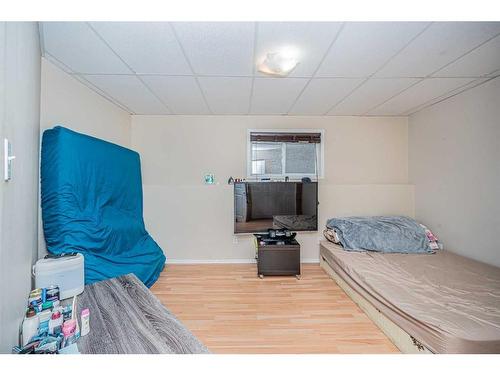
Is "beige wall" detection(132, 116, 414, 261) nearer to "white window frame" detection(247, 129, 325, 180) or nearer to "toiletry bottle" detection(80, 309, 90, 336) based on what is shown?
"white window frame" detection(247, 129, 325, 180)

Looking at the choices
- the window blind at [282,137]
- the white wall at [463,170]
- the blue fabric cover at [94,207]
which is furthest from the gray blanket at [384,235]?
the blue fabric cover at [94,207]

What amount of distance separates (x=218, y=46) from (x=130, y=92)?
1.49m

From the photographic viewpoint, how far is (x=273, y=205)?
11.0ft

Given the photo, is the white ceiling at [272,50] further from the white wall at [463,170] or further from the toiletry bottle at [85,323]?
the toiletry bottle at [85,323]

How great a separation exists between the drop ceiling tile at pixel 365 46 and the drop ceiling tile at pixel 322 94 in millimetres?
163

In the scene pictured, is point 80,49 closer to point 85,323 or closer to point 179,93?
point 179,93

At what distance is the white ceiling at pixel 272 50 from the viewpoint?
Result: 161 centimetres

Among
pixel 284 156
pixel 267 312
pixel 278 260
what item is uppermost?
pixel 284 156

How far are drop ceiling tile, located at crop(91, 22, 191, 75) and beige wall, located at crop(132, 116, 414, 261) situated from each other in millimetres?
1440

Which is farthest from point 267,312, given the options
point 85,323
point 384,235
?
point 384,235

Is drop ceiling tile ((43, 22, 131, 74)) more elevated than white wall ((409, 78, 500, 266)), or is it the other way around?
drop ceiling tile ((43, 22, 131, 74))

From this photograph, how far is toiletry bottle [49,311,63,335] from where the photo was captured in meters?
1.05

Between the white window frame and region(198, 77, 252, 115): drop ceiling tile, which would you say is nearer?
region(198, 77, 252, 115): drop ceiling tile

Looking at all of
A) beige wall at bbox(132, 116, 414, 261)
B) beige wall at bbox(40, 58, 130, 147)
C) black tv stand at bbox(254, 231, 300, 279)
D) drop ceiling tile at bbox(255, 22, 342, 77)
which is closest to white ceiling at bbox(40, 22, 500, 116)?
drop ceiling tile at bbox(255, 22, 342, 77)
